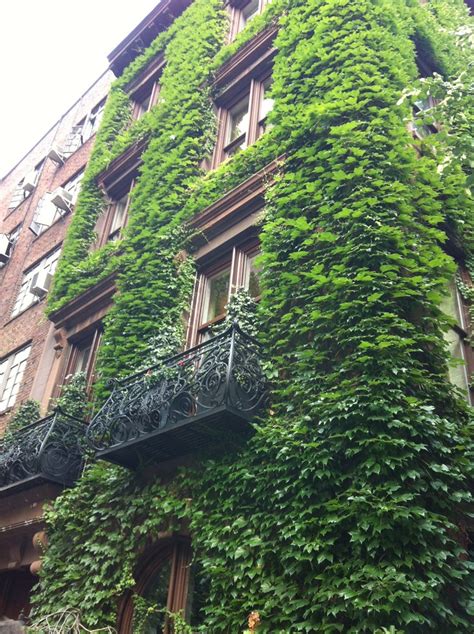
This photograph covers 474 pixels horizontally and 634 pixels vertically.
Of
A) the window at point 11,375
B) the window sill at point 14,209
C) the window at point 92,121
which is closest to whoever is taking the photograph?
the window at point 11,375

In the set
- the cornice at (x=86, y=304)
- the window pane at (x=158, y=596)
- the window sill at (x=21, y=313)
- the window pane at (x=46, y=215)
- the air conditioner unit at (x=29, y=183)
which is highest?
the air conditioner unit at (x=29, y=183)

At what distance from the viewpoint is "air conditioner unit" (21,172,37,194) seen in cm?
2502

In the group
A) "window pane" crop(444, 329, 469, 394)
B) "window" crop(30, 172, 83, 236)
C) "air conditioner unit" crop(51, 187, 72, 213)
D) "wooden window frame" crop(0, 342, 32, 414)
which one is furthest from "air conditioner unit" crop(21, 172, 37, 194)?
"window pane" crop(444, 329, 469, 394)

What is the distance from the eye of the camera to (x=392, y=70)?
968 cm

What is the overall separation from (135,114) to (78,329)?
24.8 feet

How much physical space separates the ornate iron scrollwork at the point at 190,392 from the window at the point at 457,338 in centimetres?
266

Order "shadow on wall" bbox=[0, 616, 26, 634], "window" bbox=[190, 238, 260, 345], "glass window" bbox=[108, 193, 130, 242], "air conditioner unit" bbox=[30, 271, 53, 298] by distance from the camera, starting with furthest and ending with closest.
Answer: "air conditioner unit" bbox=[30, 271, 53, 298]
"glass window" bbox=[108, 193, 130, 242]
"window" bbox=[190, 238, 260, 345]
"shadow on wall" bbox=[0, 616, 26, 634]

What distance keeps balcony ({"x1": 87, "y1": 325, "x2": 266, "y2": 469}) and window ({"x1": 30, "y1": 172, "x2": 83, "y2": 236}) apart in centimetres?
1189

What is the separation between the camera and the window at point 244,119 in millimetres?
12712

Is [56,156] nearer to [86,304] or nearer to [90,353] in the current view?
[86,304]

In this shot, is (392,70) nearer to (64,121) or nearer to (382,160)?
(382,160)

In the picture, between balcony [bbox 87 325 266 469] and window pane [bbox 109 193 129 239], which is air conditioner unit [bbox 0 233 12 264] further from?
balcony [bbox 87 325 266 469]

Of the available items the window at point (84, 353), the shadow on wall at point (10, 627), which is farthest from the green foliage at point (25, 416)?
the shadow on wall at point (10, 627)

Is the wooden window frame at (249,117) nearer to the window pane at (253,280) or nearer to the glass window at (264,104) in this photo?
the glass window at (264,104)
